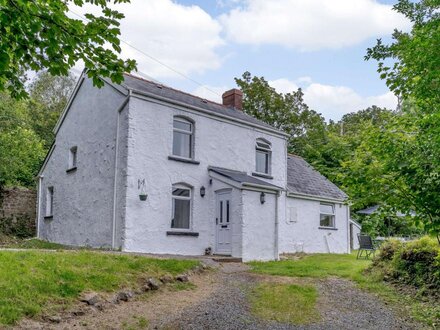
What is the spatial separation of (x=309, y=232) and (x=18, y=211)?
14.3 meters

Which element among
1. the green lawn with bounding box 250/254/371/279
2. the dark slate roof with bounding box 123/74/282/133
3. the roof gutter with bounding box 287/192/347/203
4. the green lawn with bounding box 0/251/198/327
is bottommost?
the green lawn with bounding box 250/254/371/279

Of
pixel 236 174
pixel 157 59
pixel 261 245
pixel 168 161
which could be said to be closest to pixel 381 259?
pixel 261 245

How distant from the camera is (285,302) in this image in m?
8.63

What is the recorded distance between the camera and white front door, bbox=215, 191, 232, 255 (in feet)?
49.5

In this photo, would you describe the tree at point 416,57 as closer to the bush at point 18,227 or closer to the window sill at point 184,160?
the window sill at point 184,160

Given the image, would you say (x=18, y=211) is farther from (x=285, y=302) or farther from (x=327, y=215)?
(x=285, y=302)

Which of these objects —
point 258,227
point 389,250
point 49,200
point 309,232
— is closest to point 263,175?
point 258,227

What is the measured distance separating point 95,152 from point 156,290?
8.32 m

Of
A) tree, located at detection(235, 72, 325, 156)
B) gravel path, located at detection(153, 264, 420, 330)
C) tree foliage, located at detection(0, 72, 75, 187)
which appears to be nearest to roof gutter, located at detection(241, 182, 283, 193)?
gravel path, located at detection(153, 264, 420, 330)

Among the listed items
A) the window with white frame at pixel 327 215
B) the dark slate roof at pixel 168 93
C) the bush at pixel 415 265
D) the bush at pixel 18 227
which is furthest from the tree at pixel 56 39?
the window with white frame at pixel 327 215

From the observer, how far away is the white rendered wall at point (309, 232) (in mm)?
18766

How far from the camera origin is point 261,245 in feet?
49.0

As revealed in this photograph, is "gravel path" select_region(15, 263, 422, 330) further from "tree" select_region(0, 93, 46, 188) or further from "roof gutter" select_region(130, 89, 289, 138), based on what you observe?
"tree" select_region(0, 93, 46, 188)

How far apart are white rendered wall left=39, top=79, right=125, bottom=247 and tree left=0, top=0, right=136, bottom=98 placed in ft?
31.1
